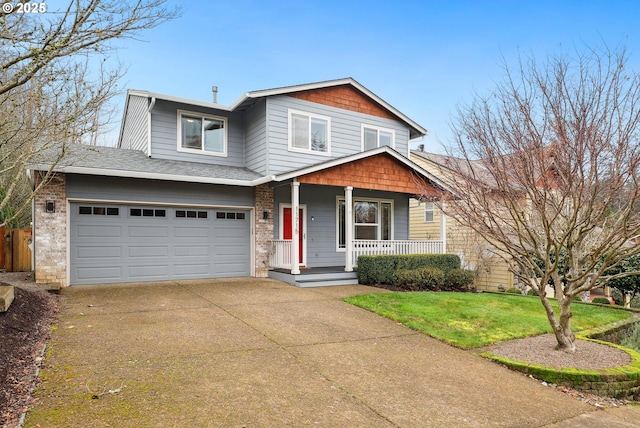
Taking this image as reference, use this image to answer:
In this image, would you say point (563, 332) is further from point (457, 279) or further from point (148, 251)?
point (148, 251)

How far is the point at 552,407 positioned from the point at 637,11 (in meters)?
7.82

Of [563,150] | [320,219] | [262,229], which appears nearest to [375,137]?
[320,219]

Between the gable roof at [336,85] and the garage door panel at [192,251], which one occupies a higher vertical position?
the gable roof at [336,85]

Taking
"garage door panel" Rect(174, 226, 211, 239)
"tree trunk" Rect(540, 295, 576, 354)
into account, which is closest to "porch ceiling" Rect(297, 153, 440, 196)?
"garage door panel" Rect(174, 226, 211, 239)

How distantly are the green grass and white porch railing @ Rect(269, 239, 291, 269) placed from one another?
10.3 ft

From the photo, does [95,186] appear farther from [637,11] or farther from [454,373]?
[637,11]

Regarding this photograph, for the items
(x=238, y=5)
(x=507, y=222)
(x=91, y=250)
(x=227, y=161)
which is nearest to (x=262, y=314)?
(x=507, y=222)

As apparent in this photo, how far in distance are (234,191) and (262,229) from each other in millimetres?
1458

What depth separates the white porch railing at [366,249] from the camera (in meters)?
12.0

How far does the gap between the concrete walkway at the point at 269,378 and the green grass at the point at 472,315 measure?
0.56 metres

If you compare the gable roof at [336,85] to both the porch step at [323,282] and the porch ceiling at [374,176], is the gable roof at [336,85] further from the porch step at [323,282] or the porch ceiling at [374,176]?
the porch step at [323,282]

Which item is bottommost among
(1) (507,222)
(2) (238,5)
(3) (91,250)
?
(3) (91,250)

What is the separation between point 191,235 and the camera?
37.7 feet

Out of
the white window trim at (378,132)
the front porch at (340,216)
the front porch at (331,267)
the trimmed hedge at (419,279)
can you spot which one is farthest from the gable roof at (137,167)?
the trimmed hedge at (419,279)
